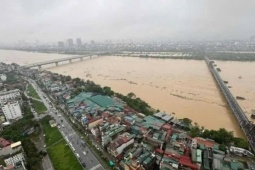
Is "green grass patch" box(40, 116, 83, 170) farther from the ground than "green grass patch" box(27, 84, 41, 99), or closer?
farther from the ground

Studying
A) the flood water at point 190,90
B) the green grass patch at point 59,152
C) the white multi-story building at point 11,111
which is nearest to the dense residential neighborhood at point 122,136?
the white multi-story building at point 11,111

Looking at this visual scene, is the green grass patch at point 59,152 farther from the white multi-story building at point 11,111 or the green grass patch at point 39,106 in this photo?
the white multi-story building at point 11,111

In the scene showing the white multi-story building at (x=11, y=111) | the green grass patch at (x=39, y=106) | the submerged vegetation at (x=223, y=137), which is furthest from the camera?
the green grass patch at (x=39, y=106)

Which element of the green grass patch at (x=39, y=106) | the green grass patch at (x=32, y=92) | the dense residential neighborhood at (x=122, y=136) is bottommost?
the green grass patch at (x=32, y=92)

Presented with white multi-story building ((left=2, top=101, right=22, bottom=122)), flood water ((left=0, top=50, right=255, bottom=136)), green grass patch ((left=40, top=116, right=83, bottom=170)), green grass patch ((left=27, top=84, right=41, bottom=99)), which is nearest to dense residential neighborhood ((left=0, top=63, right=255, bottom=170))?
white multi-story building ((left=2, top=101, right=22, bottom=122))

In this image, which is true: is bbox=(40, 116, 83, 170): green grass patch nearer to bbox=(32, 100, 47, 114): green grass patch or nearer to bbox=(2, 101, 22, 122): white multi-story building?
bbox=(32, 100, 47, 114): green grass patch

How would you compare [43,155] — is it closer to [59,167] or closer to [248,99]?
[59,167]

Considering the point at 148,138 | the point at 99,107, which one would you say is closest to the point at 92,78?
the point at 99,107
